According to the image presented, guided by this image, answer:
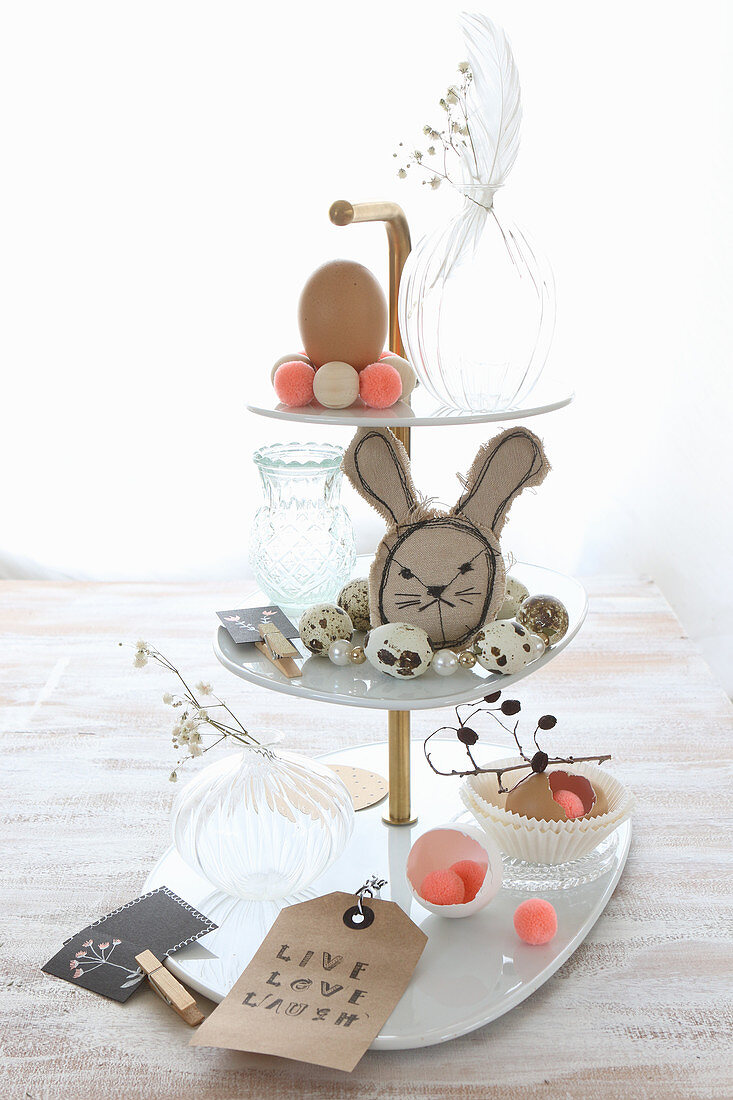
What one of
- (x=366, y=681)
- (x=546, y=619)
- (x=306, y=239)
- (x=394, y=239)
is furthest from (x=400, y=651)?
(x=306, y=239)

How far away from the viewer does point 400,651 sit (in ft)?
2.70

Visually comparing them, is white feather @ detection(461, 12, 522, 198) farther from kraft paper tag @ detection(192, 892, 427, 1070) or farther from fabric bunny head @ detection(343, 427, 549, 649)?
kraft paper tag @ detection(192, 892, 427, 1070)

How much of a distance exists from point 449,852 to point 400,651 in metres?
0.22

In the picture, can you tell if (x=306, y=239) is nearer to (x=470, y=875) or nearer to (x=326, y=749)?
(x=326, y=749)

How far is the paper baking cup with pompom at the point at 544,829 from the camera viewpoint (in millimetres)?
915

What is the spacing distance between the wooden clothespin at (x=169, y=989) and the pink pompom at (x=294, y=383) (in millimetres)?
476

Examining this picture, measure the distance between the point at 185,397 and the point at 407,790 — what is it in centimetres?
105

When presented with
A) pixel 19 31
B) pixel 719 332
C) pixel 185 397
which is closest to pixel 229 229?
pixel 185 397

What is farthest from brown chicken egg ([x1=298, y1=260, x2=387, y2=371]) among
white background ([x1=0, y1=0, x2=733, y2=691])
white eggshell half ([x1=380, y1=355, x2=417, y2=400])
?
white background ([x1=0, y1=0, x2=733, y2=691])

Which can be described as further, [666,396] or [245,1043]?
[666,396]

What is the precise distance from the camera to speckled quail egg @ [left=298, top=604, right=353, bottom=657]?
87cm

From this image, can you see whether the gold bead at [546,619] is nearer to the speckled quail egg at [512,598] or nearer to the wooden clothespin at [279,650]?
the speckled quail egg at [512,598]

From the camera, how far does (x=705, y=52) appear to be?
161 centimetres

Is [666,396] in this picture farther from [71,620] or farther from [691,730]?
[71,620]
